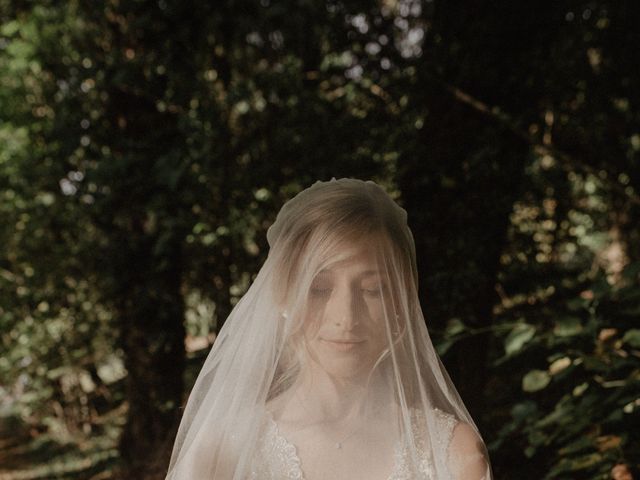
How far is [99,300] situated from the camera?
481cm

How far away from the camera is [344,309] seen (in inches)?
64.7

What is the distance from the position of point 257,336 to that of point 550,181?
8.90ft

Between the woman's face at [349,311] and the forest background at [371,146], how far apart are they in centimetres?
96

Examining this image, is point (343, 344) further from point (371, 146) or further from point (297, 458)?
point (371, 146)

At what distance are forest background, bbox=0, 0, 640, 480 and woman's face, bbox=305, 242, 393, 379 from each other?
96 centimetres

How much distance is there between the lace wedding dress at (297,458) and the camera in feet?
5.53

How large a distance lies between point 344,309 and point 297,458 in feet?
1.36

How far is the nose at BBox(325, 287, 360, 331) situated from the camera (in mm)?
1641

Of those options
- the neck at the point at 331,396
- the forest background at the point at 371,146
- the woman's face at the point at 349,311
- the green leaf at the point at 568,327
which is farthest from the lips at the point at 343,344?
the green leaf at the point at 568,327

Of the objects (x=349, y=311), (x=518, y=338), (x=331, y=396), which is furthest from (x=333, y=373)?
(x=518, y=338)

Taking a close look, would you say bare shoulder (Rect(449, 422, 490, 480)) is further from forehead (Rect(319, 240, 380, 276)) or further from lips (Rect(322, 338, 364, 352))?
forehead (Rect(319, 240, 380, 276))

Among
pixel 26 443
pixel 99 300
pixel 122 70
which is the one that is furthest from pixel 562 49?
pixel 26 443

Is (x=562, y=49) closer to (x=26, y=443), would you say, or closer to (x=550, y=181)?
(x=550, y=181)

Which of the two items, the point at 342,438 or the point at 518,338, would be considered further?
the point at 518,338
